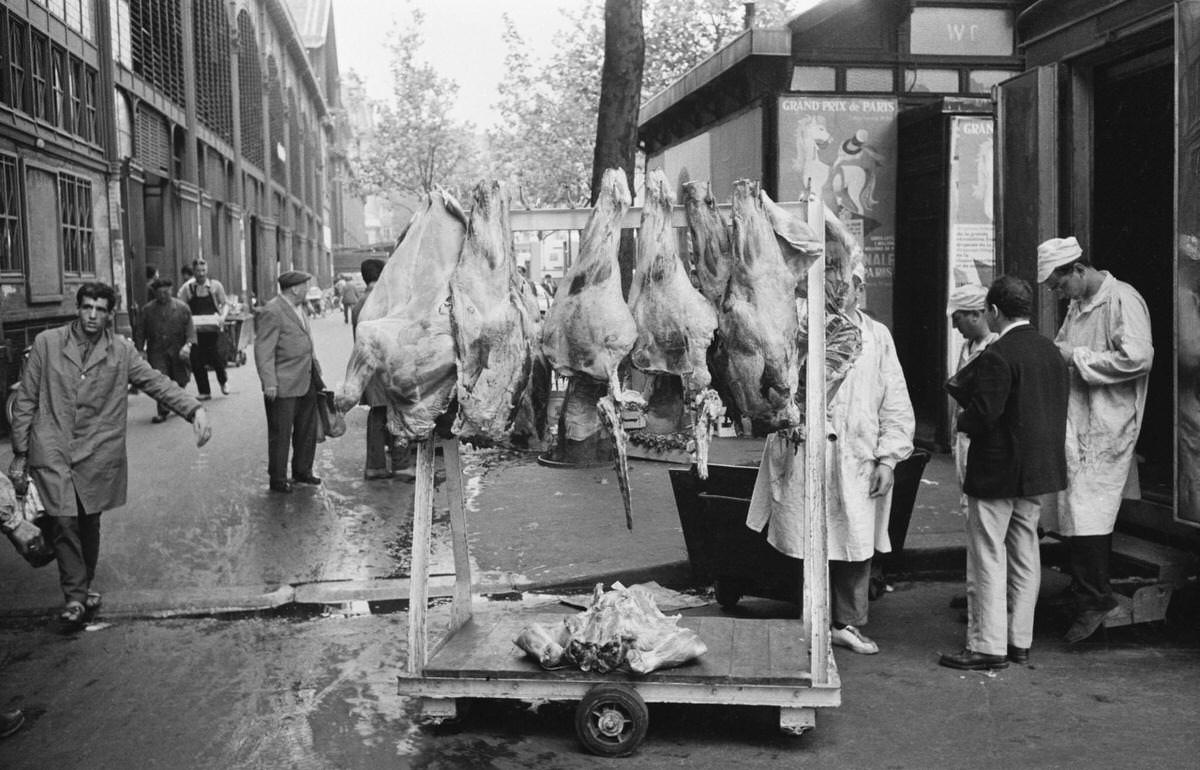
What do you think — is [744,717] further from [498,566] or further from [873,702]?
[498,566]

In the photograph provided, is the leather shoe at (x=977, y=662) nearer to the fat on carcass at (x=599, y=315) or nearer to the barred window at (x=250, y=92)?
the fat on carcass at (x=599, y=315)

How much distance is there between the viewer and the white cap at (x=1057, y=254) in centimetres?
636

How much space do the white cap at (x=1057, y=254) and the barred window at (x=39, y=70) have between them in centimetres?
1322

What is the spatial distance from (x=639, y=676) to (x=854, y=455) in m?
1.78

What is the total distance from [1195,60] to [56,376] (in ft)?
20.6

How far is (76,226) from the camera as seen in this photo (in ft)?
57.6

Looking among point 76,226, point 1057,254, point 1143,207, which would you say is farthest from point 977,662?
point 76,226

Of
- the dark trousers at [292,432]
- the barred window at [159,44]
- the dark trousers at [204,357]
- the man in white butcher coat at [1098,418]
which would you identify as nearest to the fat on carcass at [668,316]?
the man in white butcher coat at [1098,418]

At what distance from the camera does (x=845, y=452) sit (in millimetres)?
6004

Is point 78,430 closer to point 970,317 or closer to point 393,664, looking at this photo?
point 393,664

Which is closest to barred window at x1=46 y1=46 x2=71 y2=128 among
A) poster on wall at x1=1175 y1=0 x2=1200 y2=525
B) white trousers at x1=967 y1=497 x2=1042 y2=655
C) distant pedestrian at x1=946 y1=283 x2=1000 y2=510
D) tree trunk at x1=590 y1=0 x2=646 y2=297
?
tree trunk at x1=590 y1=0 x2=646 y2=297

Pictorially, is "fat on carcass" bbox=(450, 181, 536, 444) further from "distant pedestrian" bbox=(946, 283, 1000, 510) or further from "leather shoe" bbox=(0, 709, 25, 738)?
"distant pedestrian" bbox=(946, 283, 1000, 510)

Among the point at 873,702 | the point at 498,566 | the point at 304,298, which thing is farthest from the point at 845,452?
the point at 304,298

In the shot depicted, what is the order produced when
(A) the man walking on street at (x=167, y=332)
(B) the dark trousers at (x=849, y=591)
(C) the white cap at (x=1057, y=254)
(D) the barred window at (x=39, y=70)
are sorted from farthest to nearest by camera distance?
(D) the barred window at (x=39, y=70) → (A) the man walking on street at (x=167, y=332) → (C) the white cap at (x=1057, y=254) → (B) the dark trousers at (x=849, y=591)
